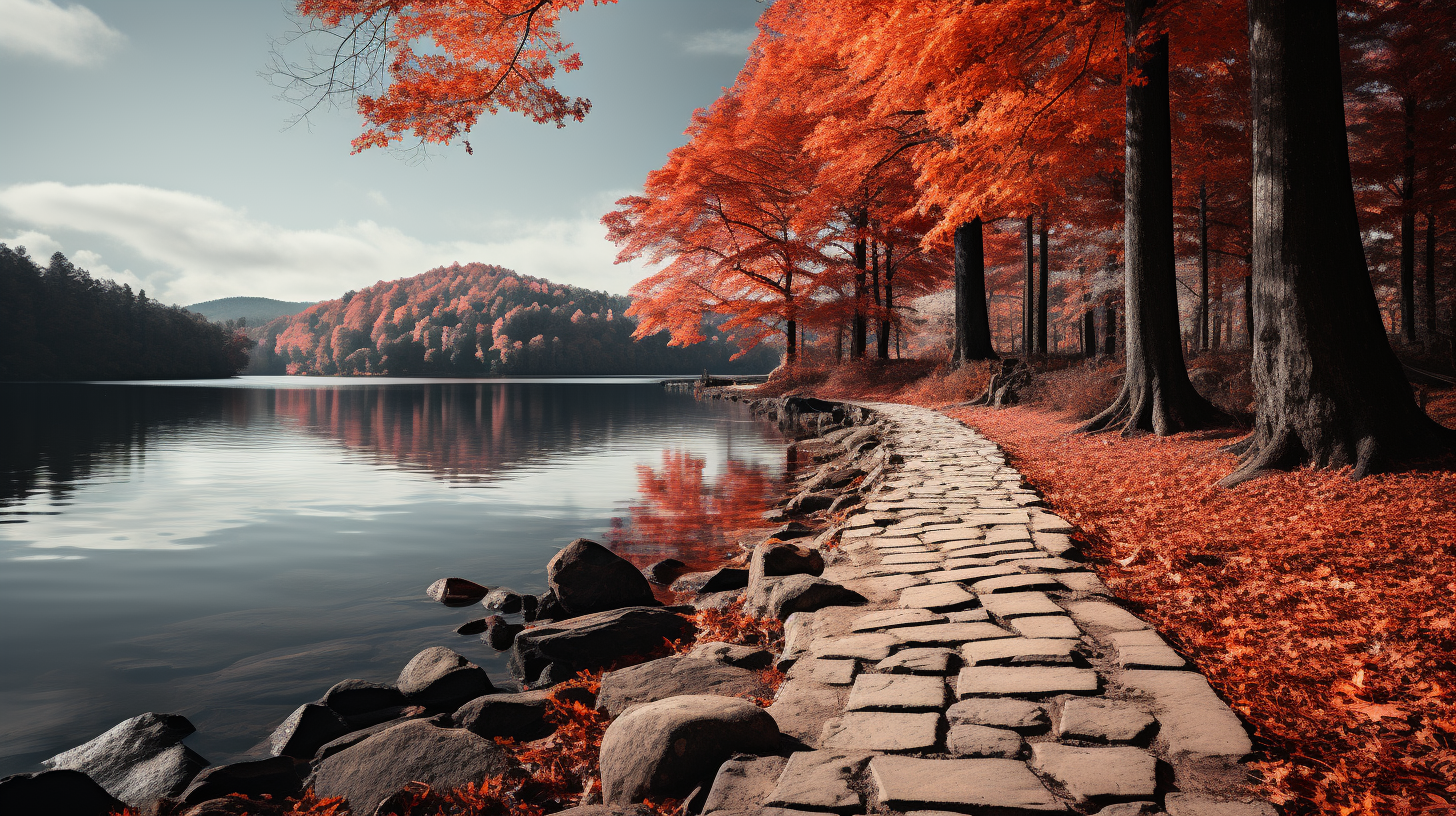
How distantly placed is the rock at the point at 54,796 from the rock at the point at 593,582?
2801 millimetres

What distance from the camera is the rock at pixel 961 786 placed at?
2027 millimetres

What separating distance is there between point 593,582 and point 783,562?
164cm

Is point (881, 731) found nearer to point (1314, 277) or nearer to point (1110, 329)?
point (1314, 277)

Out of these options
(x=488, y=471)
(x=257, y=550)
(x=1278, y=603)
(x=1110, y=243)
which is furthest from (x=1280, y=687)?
(x=1110, y=243)

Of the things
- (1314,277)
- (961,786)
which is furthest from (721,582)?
(1314,277)

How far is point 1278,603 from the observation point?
12.0ft

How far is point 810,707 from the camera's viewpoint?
2816 millimetres

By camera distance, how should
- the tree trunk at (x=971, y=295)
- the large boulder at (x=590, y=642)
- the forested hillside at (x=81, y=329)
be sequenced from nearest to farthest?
the large boulder at (x=590, y=642), the tree trunk at (x=971, y=295), the forested hillside at (x=81, y=329)

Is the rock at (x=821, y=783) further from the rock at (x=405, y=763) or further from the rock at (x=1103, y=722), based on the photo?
the rock at (x=405, y=763)

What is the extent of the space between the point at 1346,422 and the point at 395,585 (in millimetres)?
8395

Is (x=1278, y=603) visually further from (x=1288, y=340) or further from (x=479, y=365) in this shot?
(x=479, y=365)

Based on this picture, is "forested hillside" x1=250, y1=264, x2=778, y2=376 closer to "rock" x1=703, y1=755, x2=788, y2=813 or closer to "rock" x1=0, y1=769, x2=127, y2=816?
"rock" x1=0, y1=769, x2=127, y2=816

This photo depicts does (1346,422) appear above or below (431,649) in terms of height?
above

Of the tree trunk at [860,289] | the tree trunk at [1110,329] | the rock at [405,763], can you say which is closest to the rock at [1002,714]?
the rock at [405,763]
